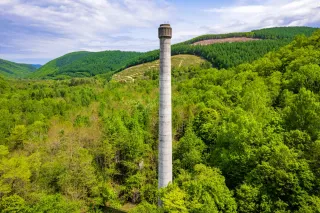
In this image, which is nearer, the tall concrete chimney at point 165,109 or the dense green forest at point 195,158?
the dense green forest at point 195,158

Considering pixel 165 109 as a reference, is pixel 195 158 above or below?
below

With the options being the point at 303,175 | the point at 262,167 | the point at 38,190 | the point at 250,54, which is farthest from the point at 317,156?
the point at 250,54

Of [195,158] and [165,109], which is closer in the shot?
[165,109]

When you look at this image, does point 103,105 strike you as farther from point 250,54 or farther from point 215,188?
point 250,54

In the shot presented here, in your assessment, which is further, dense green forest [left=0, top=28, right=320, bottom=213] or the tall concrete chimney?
the tall concrete chimney
